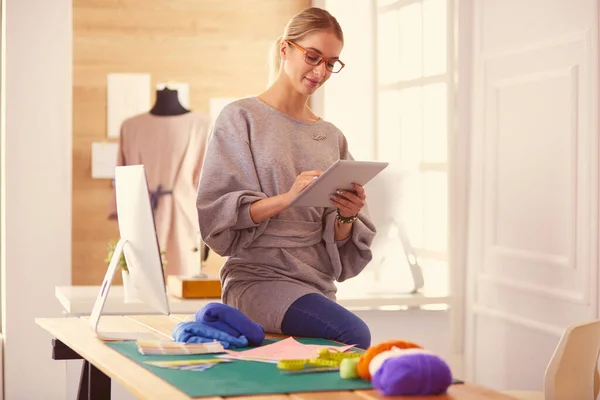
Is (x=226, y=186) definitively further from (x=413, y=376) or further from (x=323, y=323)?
(x=413, y=376)

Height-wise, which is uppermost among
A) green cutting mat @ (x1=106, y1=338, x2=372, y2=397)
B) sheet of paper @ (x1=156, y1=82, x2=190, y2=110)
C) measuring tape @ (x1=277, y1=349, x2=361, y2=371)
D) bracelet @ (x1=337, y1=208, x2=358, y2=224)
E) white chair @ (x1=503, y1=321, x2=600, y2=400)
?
sheet of paper @ (x1=156, y1=82, x2=190, y2=110)

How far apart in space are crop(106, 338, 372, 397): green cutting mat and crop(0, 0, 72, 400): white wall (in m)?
2.40

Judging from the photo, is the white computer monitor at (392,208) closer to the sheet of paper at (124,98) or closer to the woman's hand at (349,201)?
the sheet of paper at (124,98)

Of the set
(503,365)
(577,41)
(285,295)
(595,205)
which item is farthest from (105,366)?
(503,365)

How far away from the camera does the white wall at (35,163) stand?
419cm

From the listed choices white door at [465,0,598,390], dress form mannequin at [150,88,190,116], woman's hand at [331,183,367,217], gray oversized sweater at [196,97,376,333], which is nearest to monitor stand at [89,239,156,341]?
gray oversized sweater at [196,97,376,333]

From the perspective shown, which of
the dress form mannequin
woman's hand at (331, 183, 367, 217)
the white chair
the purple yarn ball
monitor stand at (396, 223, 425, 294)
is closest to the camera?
the purple yarn ball

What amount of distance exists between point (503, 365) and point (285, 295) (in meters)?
1.75

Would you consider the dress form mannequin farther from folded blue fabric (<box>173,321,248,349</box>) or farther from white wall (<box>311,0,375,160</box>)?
folded blue fabric (<box>173,321,248,349</box>)

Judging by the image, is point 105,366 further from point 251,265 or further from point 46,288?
point 46,288

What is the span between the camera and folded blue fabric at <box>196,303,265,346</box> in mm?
2143

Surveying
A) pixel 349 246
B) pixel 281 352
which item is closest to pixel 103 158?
pixel 349 246

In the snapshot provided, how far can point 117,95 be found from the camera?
531cm

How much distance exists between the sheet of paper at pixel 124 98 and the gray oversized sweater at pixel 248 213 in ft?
9.14
